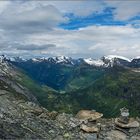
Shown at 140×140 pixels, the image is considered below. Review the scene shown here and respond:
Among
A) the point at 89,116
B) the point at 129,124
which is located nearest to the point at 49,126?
the point at 89,116

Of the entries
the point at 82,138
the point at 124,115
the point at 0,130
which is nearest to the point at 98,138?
the point at 82,138

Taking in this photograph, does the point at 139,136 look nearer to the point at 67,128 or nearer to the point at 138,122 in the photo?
the point at 138,122

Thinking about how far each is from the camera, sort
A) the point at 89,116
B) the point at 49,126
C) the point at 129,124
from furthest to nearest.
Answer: the point at 89,116
the point at 129,124
the point at 49,126

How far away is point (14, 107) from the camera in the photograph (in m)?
47.3

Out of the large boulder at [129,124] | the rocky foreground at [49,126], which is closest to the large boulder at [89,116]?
the rocky foreground at [49,126]

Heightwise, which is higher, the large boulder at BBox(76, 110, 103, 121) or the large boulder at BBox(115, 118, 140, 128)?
the large boulder at BBox(76, 110, 103, 121)

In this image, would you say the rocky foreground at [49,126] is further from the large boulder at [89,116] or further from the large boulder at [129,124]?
the large boulder at [89,116]

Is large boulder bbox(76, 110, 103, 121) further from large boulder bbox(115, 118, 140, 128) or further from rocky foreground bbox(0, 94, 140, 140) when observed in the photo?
large boulder bbox(115, 118, 140, 128)

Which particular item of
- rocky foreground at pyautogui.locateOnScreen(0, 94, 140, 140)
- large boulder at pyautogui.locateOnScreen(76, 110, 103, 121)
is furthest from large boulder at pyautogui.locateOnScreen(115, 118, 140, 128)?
large boulder at pyautogui.locateOnScreen(76, 110, 103, 121)

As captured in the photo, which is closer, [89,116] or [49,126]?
[49,126]

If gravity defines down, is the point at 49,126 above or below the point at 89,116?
below

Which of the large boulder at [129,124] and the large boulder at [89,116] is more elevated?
the large boulder at [89,116]

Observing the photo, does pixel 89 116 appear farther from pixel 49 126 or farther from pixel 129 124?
pixel 49 126

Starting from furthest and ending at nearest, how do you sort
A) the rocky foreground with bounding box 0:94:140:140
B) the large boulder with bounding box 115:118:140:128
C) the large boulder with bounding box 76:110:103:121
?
the large boulder with bounding box 76:110:103:121 → the large boulder with bounding box 115:118:140:128 → the rocky foreground with bounding box 0:94:140:140
